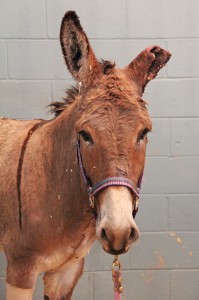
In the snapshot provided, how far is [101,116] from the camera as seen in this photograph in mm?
1831

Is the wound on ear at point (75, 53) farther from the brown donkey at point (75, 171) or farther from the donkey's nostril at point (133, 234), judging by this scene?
the donkey's nostril at point (133, 234)

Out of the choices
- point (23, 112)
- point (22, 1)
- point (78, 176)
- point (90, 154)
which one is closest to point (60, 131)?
point (78, 176)

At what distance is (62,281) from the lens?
265cm

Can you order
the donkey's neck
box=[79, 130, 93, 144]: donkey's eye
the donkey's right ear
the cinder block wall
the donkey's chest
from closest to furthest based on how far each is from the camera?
box=[79, 130, 93, 144]: donkey's eye → the donkey's right ear → the donkey's neck → the donkey's chest → the cinder block wall

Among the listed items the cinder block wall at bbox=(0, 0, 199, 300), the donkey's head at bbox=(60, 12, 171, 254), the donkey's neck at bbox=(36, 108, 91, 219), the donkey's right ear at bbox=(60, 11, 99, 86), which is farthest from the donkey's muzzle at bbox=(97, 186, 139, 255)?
the cinder block wall at bbox=(0, 0, 199, 300)

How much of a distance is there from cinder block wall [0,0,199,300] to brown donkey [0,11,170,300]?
73cm

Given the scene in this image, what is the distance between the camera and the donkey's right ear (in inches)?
78.5

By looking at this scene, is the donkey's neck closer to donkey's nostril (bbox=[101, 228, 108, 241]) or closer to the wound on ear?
the wound on ear

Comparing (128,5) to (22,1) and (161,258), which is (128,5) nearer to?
(22,1)

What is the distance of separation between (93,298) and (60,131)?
1.69m

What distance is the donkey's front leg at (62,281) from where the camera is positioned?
264cm

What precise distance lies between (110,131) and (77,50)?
1.39ft

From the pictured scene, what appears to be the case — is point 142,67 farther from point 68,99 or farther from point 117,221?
point 117,221

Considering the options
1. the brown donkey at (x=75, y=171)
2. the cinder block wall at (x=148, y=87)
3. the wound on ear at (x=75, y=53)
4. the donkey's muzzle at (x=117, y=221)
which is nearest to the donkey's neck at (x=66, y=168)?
the brown donkey at (x=75, y=171)
